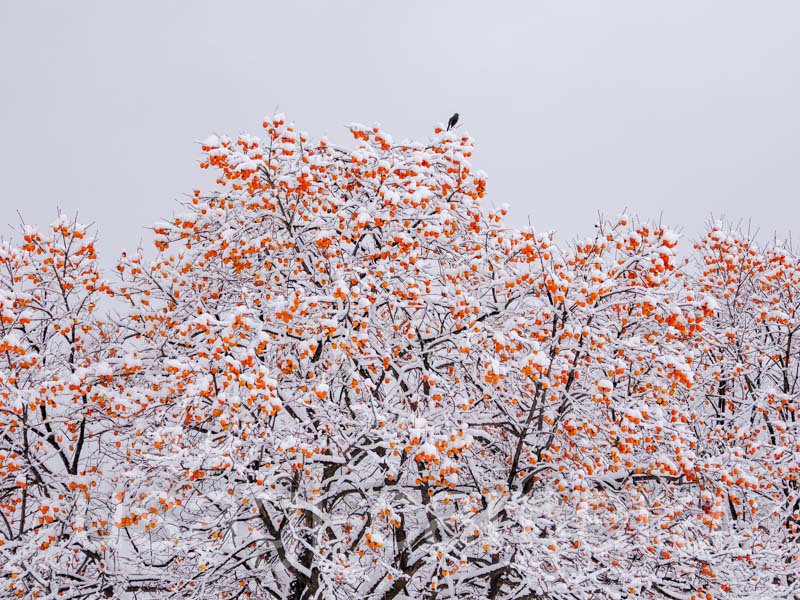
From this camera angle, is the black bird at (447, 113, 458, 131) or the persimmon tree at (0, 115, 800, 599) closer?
the persimmon tree at (0, 115, 800, 599)

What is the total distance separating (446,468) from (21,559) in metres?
4.39

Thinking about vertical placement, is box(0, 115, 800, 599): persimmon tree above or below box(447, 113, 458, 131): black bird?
below

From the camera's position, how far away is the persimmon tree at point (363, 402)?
6.90 meters

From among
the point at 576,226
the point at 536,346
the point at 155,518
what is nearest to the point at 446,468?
the point at 536,346

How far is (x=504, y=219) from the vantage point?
8.61m

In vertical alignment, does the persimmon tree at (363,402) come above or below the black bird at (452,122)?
below

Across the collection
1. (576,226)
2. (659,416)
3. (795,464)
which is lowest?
(659,416)

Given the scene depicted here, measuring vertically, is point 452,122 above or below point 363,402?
above

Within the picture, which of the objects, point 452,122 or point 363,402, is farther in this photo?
point 452,122

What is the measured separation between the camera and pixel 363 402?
7.80 metres

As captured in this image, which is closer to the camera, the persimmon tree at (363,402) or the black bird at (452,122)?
the persimmon tree at (363,402)

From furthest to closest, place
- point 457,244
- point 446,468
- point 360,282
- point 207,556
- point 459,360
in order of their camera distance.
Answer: point 457,244 < point 459,360 < point 360,282 < point 207,556 < point 446,468

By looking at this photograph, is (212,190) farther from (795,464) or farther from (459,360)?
(795,464)

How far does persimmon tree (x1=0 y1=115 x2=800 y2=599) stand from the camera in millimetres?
6898
